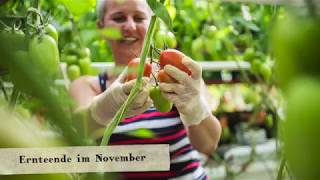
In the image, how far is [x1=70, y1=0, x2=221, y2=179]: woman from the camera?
50 cm

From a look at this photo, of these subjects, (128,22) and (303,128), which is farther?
(128,22)

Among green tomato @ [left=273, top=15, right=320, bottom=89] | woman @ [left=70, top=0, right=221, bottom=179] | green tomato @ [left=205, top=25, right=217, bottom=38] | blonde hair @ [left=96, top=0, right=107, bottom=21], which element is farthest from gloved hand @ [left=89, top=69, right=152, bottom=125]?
green tomato @ [left=205, top=25, right=217, bottom=38]

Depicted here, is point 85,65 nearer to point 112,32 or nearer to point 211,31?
point 112,32

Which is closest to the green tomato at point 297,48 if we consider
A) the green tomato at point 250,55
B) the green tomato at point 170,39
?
the green tomato at point 170,39

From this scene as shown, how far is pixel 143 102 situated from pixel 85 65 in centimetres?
14

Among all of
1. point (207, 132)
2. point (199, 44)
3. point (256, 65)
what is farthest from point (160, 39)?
point (199, 44)

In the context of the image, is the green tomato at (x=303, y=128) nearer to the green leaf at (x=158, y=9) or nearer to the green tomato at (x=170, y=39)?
the green leaf at (x=158, y=9)

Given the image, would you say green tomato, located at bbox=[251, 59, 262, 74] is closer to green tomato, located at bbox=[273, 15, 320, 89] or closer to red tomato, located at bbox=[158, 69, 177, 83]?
red tomato, located at bbox=[158, 69, 177, 83]

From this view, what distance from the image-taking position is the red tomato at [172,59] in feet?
1.55

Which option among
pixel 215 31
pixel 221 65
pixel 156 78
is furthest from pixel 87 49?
pixel 215 31

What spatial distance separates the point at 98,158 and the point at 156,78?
13 cm

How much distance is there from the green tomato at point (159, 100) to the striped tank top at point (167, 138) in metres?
0.02

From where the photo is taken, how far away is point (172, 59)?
0.49 meters

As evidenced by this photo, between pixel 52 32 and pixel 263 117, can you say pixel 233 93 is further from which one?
pixel 52 32
